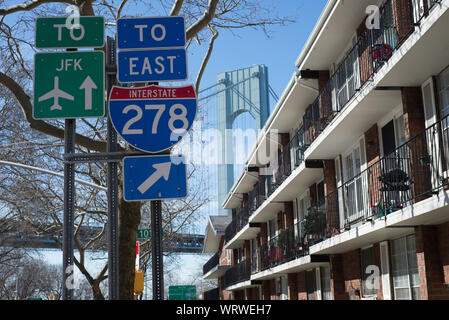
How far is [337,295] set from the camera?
62.0 ft

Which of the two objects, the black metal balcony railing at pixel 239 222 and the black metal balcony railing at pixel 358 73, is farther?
the black metal balcony railing at pixel 239 222

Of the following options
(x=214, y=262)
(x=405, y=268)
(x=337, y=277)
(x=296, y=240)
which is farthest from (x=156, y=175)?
(x=214, y=262)

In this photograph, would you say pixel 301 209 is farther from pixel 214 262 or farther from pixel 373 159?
pixel 214 262

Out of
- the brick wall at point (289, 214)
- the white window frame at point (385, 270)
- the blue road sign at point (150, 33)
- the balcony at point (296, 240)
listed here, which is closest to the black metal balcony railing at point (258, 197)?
the balcony at point (296, 240)

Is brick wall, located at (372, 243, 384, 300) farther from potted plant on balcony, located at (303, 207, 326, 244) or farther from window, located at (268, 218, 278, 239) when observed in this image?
window, located at (268, 218, 278, 239)

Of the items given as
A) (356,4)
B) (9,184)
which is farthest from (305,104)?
(9,184)

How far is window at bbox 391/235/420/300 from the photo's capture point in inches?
548

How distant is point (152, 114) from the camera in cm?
545

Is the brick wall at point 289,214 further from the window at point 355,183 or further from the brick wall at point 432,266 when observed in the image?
the brick wall at point 432,266

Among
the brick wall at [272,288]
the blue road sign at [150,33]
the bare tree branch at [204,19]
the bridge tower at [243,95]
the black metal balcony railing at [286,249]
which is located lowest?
the brick wall at [272,288]

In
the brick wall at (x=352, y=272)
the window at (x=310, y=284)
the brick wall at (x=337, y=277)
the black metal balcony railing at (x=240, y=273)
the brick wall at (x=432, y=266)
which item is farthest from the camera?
the black metal balcony railing at (x=240, y=273)

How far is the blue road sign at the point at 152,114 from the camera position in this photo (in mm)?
5410

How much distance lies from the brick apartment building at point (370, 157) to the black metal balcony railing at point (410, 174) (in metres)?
0.03
